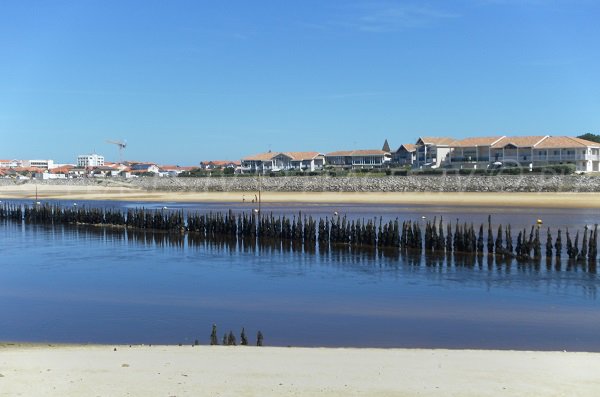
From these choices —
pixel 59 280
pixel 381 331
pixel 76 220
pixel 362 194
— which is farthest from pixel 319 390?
pixel 362 194

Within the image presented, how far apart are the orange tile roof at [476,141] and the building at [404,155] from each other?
47.8 feet

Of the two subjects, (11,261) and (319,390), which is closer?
(319,390)

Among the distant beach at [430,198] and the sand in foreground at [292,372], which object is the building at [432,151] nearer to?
the distant beach at [430,198]

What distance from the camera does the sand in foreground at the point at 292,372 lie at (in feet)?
28.6

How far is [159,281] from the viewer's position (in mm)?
22578

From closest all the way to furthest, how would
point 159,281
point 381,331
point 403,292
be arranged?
point 381,331 < point 403,292 < point 159,281

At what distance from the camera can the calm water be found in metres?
14.6

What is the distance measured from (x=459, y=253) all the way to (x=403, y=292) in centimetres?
846

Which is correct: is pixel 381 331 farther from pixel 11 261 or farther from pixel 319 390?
pixel 11 261

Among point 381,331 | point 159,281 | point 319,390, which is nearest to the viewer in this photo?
point 319,390

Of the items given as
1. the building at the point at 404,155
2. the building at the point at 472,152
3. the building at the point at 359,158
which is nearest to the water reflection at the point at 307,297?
the building at the point at 472,152

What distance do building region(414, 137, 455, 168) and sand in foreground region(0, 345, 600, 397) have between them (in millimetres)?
81916

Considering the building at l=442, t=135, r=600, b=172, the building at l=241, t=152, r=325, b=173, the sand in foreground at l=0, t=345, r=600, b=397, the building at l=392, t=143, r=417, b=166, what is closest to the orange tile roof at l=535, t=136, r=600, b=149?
the building at l=442, t=135, r=600, b=172

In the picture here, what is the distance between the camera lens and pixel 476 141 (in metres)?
88.7
